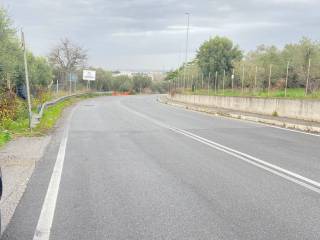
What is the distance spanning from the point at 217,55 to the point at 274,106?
36.7 meters

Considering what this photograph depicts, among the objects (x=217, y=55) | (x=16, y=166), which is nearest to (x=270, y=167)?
(x=16, y=166)

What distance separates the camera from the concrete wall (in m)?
19.8

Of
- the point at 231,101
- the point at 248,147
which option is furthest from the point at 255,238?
the point at 231,101

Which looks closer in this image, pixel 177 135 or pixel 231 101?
pixel 177 135

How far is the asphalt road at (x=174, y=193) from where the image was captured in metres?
5.16

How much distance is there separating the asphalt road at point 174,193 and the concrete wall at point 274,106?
725 centimetres

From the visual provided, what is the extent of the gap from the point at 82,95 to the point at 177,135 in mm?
51937

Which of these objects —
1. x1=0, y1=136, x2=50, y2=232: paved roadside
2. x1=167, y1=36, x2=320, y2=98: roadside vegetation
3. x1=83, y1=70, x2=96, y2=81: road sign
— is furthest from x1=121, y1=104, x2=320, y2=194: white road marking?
x1=83, y1=70, x2=96, y2=81: road sign

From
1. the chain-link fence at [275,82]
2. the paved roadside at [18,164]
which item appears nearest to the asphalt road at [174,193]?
the paved roadside at [18,164]

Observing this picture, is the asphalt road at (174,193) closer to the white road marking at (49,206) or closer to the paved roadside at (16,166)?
the white road marking at (49,206)

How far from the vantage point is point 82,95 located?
66.0 m

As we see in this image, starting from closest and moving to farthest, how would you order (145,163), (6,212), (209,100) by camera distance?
(6,212) < (145,163) < (209,100)

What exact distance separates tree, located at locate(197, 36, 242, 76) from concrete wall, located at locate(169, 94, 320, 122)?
23.6 m

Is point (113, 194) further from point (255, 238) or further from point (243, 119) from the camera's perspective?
point (243, 119)
